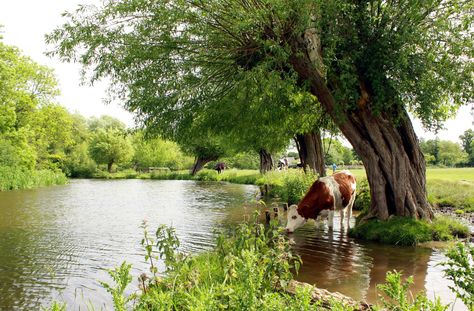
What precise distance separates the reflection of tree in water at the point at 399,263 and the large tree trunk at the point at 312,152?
11.4m

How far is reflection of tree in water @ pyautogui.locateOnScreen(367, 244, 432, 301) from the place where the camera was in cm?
705

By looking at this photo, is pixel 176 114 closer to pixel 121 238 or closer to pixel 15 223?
pixel 121 238

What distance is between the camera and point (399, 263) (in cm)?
840

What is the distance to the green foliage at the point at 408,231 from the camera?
10.2 metres

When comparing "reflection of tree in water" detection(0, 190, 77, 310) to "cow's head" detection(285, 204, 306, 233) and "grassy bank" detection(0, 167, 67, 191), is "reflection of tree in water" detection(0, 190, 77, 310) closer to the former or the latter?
"cow's head" detection(285, 204, 306, 233)

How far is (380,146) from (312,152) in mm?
10626

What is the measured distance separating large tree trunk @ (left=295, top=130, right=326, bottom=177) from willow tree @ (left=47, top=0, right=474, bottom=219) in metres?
9.70

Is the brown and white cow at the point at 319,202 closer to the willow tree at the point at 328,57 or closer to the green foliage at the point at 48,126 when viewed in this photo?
the willow tree at the point at 328,57

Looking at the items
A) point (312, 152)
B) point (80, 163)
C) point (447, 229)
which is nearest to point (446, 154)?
point (80, 163)

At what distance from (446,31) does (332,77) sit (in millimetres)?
2819

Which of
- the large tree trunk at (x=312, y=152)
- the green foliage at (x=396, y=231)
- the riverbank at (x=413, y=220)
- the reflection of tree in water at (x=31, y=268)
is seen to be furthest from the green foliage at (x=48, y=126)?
the green foliage at (x=396, y=231)

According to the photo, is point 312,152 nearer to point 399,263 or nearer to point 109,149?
point 399,263

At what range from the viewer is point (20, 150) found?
111ft

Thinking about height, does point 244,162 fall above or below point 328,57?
below
